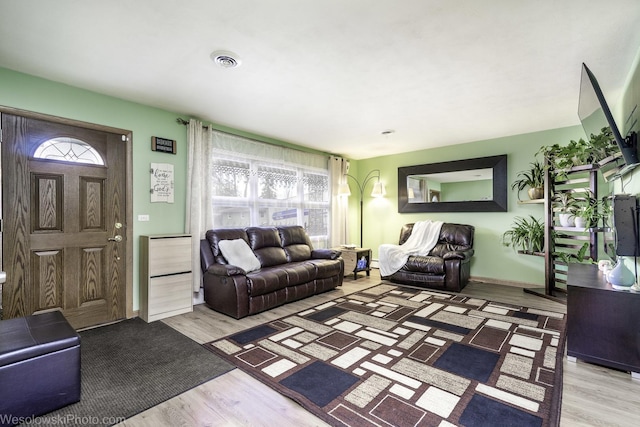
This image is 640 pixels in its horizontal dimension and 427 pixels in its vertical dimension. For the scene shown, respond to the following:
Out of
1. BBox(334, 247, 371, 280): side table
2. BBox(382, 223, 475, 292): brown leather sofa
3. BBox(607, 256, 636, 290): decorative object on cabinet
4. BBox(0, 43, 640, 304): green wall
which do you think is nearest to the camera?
BBox(607, 256, 636, 290): decorative object on cabinet

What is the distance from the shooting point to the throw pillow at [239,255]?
3.59 m

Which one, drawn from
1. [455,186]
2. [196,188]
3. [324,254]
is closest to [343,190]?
[324,254]

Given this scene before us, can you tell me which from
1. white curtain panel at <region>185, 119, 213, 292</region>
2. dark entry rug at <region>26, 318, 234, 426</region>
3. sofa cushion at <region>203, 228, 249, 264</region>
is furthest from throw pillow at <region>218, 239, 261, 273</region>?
dark entry rug at <region>26, 318, 234, 426</region>

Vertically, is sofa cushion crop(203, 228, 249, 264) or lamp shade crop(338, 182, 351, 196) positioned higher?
lamp shade crop(338, 182, 351, 196)

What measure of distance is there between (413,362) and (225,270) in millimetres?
2066

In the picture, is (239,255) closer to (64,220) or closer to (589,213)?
(64,220)

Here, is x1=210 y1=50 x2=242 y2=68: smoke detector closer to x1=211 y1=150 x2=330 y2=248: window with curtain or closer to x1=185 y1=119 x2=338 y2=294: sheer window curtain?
x1=185 y1=119 x2=338 y2=294: sheer window curtain

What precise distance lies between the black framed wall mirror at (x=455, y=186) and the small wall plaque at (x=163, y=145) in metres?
4.08

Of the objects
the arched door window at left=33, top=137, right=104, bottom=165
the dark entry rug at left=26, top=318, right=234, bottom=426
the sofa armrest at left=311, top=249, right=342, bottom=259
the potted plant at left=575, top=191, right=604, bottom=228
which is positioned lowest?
the dark entry rug at left=26, top=318, right=234, bottom=426

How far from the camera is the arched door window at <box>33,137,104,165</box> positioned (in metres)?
2.81

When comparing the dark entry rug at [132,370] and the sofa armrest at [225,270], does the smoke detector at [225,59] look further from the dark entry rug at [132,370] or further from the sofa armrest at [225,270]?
the dark entry rug at [132,370]

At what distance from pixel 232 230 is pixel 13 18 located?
2679mm

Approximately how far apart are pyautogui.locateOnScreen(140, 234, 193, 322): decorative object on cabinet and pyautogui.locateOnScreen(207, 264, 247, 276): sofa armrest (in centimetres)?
31

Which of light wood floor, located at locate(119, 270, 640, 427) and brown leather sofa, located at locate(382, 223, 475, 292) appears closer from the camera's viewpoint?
light wood floor, located at locate(119, 270, 640, 427)
